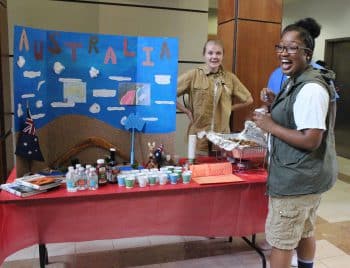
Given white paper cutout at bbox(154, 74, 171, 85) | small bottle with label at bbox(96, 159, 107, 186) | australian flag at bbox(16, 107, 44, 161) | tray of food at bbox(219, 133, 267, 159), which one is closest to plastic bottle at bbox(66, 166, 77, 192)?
small bottle with label at bbox(96, 159, 107, 186)

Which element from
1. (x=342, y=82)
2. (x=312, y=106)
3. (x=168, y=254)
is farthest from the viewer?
(x=342, y=82)

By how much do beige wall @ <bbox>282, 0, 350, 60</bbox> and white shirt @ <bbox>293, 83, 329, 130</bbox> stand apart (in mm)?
4157

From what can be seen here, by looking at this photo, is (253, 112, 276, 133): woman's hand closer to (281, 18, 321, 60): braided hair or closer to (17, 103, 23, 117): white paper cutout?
(281, 18, 321, 60): braided hair

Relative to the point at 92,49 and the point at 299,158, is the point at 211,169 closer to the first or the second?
the point at 299,158

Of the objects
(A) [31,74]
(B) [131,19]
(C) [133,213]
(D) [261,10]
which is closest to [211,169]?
(C) [133,213]

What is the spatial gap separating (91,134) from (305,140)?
126 cm

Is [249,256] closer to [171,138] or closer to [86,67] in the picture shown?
[171,138]

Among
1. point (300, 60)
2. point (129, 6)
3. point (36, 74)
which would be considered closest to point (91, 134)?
point (36, 74)

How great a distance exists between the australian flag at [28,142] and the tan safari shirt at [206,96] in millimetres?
1063

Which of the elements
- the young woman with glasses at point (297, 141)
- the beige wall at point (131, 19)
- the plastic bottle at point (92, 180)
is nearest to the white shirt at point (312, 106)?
the young woman with glasses at point (297, 141)

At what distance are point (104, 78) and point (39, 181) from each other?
71 cm

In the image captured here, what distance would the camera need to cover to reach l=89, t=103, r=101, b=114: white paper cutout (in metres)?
2.08

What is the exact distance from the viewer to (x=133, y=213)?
71.2 inches

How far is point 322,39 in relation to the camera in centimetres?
598
